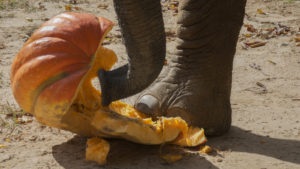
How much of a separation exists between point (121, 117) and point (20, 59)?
0.55 metres

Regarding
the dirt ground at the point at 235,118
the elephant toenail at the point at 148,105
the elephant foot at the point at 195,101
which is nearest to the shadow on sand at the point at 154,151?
the dirt ground at the point at 235,118

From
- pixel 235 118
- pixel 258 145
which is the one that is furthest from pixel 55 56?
pixel 235 118

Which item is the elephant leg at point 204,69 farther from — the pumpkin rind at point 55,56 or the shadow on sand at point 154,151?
the pumpkin rind at point 55,56

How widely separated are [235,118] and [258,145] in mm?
471

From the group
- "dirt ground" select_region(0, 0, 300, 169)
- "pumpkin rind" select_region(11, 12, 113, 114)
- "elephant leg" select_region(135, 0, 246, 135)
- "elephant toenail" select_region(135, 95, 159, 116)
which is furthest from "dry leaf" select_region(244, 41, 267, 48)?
"pumpkin rind" select_region(11, 12, 113, 114)

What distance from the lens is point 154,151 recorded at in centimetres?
236

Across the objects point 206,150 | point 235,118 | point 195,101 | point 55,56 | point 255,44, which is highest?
point 55,56

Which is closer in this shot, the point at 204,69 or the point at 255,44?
the point at 204,69

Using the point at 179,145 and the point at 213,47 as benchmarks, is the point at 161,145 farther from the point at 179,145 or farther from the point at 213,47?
the point at 213,47

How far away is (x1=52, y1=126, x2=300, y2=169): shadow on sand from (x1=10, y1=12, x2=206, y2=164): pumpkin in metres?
0.08

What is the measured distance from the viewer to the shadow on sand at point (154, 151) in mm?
2184

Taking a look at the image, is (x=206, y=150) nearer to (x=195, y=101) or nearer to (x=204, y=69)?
(x=195, y=101)

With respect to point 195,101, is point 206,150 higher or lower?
lower

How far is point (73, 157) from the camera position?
2250 millimetres
